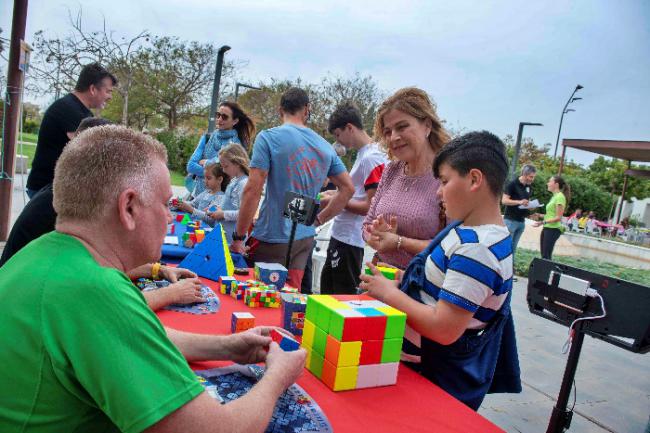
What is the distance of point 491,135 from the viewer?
5.42 ft

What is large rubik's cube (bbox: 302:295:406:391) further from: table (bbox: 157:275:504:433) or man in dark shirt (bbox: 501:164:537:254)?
man in dark shirt (bbox: 501:164:537:254)

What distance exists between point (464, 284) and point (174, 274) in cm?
138

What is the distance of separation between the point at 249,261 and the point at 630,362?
13.6ft

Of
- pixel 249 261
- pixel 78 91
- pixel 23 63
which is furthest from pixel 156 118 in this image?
pixel 249 261

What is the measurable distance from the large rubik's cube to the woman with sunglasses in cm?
359

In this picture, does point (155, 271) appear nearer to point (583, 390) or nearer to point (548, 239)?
point (583, 390)

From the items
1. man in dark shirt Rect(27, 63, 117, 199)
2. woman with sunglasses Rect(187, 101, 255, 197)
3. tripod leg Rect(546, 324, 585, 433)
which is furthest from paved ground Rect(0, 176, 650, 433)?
man in dark shirt Rect(27, 63, 117, 199)

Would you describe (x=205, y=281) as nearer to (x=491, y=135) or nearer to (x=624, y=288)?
(x=491, y=135)

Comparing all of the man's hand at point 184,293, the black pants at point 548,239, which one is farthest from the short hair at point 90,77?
the black pants at point 548,239

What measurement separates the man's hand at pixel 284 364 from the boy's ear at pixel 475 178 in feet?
2.60

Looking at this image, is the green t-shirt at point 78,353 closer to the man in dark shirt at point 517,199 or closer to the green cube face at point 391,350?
the green cube face at point 391,350

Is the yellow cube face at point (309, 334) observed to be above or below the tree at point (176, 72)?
below

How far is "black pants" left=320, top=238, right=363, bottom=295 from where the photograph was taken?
10.7ft

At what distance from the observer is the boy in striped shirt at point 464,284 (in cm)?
135
